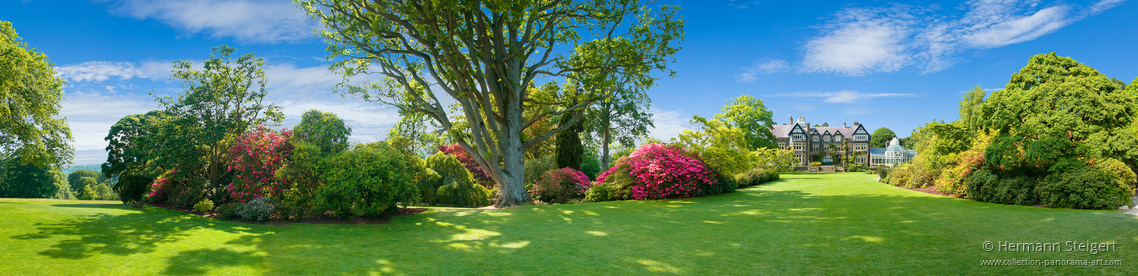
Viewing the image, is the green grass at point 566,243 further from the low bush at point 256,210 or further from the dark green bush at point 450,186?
the dark green bush at point 450,186

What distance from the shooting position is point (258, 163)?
430 inches

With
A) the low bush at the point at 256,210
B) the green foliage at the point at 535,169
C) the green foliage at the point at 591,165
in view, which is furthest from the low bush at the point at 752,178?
the low bush at the point at 256,210

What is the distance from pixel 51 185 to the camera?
1373 inches

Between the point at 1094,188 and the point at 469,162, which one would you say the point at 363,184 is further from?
the point at 1094,188

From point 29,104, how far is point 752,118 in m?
45.6

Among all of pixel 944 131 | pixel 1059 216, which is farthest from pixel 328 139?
pixel 944 131

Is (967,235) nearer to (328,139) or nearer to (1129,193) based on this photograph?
(1129,193)

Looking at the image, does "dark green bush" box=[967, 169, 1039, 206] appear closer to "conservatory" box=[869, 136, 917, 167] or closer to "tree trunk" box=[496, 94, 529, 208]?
"tree trunk" box=[496, 94, 529, 208]

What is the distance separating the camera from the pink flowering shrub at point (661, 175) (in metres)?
15.4

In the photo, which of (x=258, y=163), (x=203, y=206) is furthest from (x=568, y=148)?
(x=203, y=206)

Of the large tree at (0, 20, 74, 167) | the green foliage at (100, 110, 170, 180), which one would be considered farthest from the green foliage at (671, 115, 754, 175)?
the large tree at (0, 20, 74, 167)

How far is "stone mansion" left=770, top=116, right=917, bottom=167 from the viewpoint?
242 feet

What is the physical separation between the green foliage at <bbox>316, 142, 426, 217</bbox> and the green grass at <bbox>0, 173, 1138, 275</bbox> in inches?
23.5

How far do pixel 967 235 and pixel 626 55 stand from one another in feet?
34.2
